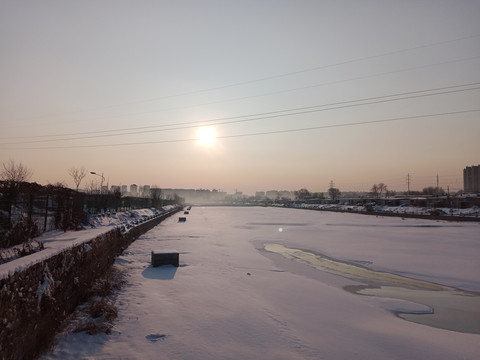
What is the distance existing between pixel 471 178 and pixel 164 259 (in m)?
179

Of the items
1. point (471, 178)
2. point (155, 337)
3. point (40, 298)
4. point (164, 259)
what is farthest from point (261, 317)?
point (471, 178)

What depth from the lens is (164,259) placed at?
12062 millimetres

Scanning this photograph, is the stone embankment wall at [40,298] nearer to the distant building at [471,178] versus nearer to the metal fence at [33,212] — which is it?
the metal fence at [33,212]

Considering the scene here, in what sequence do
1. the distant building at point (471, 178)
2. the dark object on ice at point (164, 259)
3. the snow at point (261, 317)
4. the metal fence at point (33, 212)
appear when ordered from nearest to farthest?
the snow at point (261, 317)
the dark object on ice at point (164, 259)
the metal fence at point (33, 212)
the distant building at point (471, 178)

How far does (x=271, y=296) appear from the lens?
8.90 metres

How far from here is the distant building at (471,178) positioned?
150337 millimetres

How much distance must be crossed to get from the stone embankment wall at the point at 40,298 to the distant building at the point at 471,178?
172 m

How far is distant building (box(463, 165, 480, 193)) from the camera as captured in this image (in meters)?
150

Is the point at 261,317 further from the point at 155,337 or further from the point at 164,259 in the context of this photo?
the point at 164,259

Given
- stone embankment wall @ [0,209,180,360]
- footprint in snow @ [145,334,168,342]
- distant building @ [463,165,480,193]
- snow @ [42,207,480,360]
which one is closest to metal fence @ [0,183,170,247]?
snow @ [42,207,480,360]

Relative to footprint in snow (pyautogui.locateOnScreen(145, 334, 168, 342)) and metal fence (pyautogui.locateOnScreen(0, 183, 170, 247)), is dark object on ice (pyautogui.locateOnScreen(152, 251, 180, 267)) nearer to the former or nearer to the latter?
metal fence (pyautogui.locateOnScreen(0, 183, 170, 247))

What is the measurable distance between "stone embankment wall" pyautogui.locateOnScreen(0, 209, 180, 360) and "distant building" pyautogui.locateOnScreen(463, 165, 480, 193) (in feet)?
564

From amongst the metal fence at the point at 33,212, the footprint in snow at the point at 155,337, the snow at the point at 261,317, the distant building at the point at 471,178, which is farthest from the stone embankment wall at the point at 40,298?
the distant building at the point at 471,178

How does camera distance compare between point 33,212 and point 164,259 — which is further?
point 33,212
